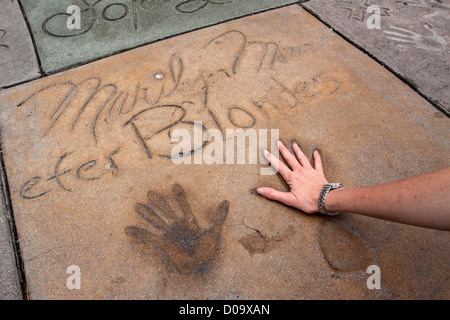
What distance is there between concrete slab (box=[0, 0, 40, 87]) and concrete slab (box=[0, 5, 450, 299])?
0.42 ft

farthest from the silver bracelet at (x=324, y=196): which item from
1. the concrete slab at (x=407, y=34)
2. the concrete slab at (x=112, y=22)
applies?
the concrete slab at (x=112, y=22)

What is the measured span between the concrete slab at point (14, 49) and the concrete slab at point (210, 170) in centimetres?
13

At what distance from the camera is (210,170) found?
1.43 metres

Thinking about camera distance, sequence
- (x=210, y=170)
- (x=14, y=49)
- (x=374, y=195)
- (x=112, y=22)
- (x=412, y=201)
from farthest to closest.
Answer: (x=112, y=22), (x=14, y=49), (x=210, y=170), (x=374, y=195), (x=412, y=201)

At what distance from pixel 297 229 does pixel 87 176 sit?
0.96 meters

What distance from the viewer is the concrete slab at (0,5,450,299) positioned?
3.75 feet
